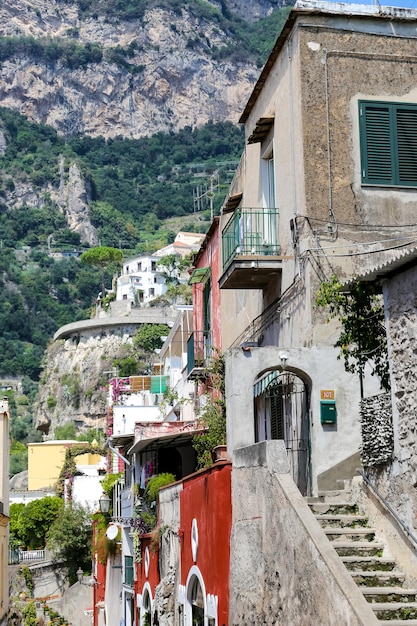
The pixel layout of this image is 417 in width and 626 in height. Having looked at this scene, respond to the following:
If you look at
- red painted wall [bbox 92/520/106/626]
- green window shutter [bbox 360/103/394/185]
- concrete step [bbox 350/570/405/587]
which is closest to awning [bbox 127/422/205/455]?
green window shutter [bbox 360/103/394/185]

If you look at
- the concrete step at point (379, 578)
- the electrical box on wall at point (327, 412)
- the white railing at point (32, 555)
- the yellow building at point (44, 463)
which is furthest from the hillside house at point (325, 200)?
the yellow building at point (44, 463)

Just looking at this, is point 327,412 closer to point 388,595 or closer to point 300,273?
point 300,273

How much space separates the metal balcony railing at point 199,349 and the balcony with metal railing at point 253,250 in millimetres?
6990

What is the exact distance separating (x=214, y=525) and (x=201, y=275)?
1181cm

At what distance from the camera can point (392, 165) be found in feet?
55.0

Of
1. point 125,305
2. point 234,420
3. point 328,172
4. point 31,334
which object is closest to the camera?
point 234,420

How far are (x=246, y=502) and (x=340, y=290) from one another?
323cm

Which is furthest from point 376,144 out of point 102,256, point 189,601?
point 102,256

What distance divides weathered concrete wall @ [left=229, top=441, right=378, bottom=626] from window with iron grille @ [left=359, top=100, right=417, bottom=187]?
5.34 meters

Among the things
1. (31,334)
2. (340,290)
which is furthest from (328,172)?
(31,334)

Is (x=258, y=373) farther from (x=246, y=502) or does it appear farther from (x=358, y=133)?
(x=358, y=133)

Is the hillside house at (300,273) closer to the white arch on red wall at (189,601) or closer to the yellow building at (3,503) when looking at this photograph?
the white arch on red wall at (189,601)

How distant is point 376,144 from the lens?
16781mm

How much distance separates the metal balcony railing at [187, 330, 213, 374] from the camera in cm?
2559
